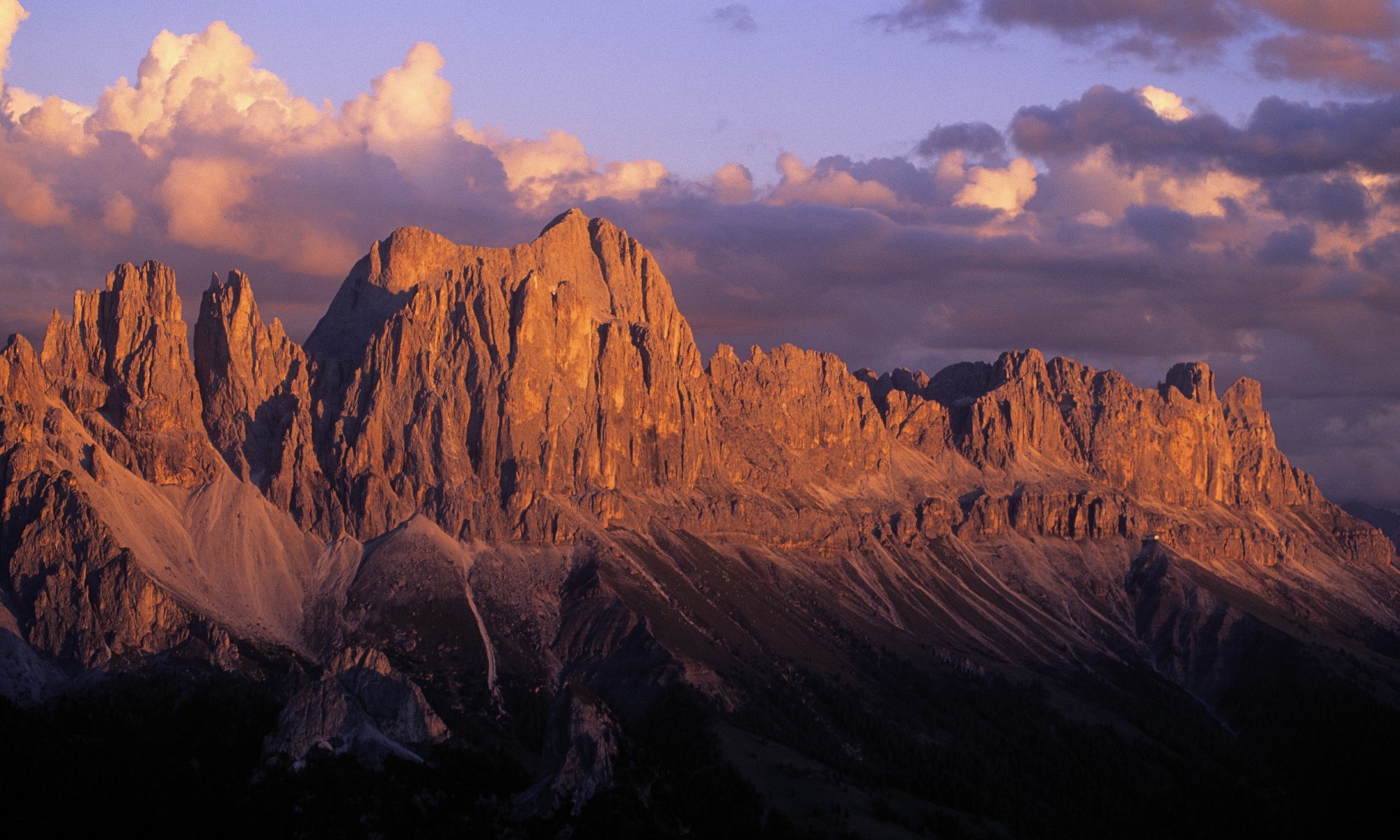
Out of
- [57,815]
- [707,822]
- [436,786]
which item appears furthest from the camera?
[707,822]

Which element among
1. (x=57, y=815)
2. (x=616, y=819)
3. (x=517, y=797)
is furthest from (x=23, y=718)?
(x=616, y=819)

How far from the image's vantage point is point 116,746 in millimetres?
182125

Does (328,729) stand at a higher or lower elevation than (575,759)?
lower

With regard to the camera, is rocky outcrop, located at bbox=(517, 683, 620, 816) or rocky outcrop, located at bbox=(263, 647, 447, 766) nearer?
rocky outcrop, located at bbox=(517, 683, 620, 816)

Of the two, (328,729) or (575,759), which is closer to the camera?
(575,759)

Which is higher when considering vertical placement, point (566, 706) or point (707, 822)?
point (566, 706)

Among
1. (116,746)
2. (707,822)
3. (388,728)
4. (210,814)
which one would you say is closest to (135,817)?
(210,814)

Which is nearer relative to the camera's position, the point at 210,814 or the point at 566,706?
A: the point at 210,814

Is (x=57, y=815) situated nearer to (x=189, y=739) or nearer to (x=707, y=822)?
(x=189, y=739)

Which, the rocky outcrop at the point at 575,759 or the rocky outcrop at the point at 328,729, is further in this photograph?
the rocky outcrop at the point at 328,729

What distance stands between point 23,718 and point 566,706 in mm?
57548

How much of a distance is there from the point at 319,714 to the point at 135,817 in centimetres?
2204

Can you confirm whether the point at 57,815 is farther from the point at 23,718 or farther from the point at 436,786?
the point at 436,786

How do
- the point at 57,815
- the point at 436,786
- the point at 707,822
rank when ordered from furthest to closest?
the point at 707,822 < the point at 436,786 < the point at 57,815
